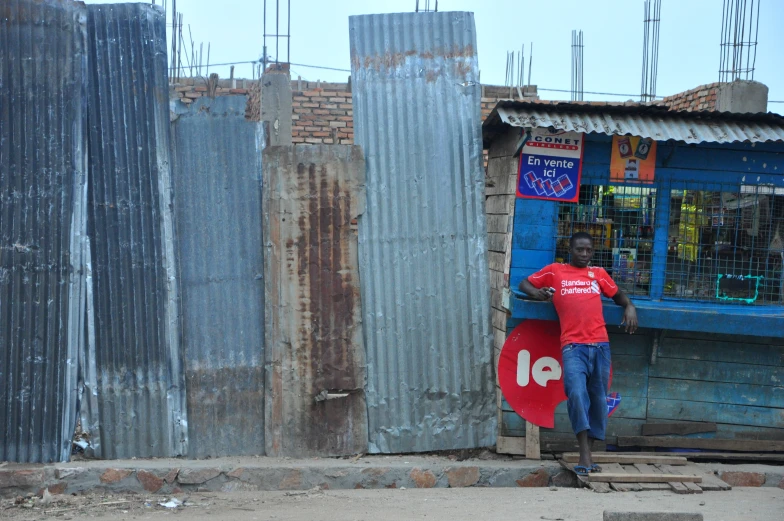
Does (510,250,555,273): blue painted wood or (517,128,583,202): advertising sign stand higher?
(517,128,583,202): advertising sign

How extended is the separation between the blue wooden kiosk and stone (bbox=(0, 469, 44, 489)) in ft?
10.6

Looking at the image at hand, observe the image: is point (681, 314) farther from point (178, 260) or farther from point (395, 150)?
point (178, 260)

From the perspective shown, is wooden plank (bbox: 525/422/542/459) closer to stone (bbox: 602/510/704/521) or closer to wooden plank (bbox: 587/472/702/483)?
wooden plank (bbox: 587/472/702/483)

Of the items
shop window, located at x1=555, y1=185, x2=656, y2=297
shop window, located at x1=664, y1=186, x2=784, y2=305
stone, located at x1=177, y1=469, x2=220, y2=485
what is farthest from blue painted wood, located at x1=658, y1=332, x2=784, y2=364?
stone, located at x1=177, y1=469, x2=220, y2=485

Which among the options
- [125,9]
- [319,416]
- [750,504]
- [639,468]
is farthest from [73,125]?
[750,504]

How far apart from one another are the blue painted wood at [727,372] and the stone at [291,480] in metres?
2.88

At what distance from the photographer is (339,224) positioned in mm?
5668

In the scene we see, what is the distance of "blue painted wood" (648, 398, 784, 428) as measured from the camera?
232 inches

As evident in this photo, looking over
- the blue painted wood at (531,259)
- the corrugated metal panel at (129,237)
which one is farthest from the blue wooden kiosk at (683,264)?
the corrugated metal panel at (129,237)

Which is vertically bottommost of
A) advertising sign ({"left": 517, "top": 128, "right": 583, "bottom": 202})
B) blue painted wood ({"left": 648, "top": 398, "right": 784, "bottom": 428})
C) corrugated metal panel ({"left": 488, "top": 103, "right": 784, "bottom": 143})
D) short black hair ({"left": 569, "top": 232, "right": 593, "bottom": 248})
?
blue painted wood ({"left": 648, "top": 398, "right": 784, "bottom": 428})

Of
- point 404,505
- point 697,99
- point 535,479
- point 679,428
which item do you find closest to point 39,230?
point 404,505

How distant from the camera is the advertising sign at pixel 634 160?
5.75 m

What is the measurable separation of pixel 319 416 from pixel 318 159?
1885mm

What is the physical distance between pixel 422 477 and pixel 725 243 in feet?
9.46
